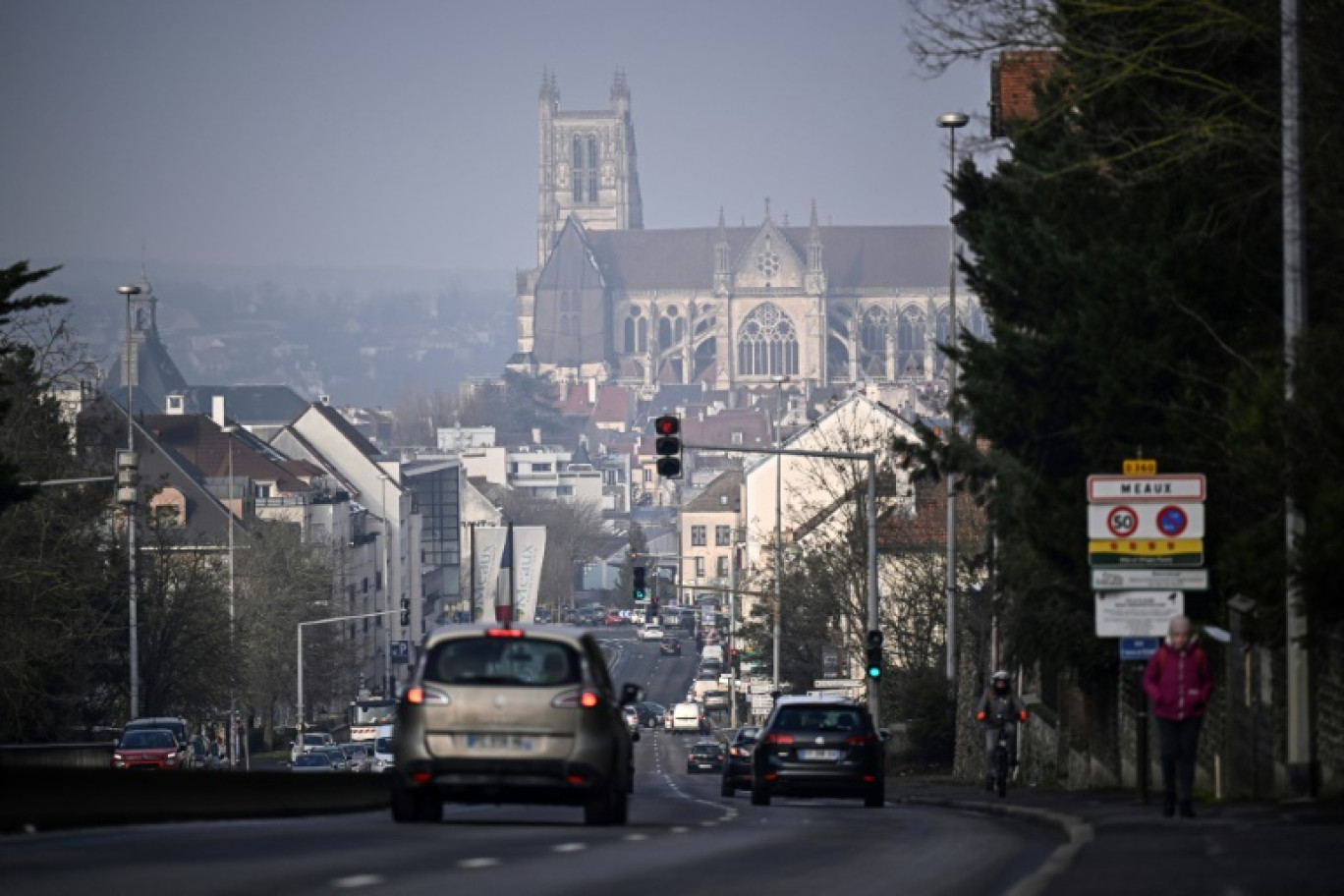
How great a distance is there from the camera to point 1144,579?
68.1 feet

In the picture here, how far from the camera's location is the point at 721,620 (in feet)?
443

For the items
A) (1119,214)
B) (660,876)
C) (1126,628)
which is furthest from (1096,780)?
(660,876)

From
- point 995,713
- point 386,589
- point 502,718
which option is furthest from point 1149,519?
point 386,589

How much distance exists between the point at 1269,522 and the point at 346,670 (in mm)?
75110

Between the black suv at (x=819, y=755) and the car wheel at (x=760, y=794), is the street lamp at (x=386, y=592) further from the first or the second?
the black suv at (x=819, y=755)

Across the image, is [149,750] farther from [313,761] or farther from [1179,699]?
[1179,699]

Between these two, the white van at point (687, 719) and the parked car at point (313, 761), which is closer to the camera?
the parked car at point (313, 761)

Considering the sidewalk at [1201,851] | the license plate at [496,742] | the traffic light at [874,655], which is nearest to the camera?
the sidewalk at [1201,851]

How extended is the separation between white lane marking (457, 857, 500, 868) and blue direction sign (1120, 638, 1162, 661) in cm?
918

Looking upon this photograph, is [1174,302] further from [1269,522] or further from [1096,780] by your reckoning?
[1096,780]

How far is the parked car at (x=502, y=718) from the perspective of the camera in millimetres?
17203

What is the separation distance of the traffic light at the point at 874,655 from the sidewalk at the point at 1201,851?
2372 centimetres

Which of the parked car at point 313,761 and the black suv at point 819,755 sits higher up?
the black suv at point 819,755

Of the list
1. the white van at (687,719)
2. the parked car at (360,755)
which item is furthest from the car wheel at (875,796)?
the white van at (687,719)
